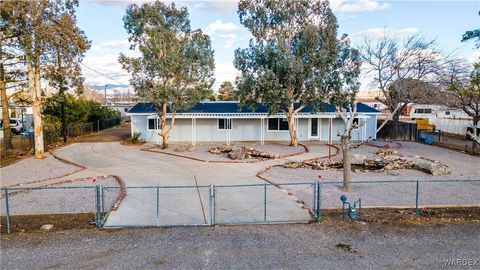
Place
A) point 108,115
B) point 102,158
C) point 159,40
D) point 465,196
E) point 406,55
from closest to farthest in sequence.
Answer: point 465,196, point 102,158, point 159,40, point 406,55, point 108,115

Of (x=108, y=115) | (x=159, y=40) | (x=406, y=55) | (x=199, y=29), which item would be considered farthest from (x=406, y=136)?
(x=108, y=115)

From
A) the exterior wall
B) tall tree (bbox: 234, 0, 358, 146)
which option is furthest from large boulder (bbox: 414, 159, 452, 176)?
the exterior wall

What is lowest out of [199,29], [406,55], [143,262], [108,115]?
[143,262]

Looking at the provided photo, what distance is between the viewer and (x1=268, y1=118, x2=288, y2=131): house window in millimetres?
29989

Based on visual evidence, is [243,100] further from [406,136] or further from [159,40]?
[406,136]

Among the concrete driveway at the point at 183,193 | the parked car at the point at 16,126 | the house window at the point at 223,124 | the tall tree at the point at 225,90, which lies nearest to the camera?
the concrete driveway at the point at 183,193

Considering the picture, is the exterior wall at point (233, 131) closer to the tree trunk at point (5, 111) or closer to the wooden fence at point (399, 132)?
the wooden fence at point (399, 132)

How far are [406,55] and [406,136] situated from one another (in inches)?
339

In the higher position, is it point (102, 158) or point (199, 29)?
point (199, 29)

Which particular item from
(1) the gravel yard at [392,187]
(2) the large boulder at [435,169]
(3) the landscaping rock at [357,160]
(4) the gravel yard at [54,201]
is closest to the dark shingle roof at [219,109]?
(3) the landscaping rock at [357,160]

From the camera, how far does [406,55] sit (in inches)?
1077

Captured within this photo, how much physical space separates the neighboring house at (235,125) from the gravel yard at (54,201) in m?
15.3

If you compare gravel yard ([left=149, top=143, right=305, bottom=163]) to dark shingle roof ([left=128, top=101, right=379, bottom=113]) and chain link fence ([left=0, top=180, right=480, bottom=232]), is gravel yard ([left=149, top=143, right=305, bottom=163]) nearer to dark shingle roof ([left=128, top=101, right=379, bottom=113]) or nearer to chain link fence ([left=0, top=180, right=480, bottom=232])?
dark shingle roof ([left=128, top=101, right=379, bottom=113])

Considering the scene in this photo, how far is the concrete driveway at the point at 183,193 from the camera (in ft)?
34.0
